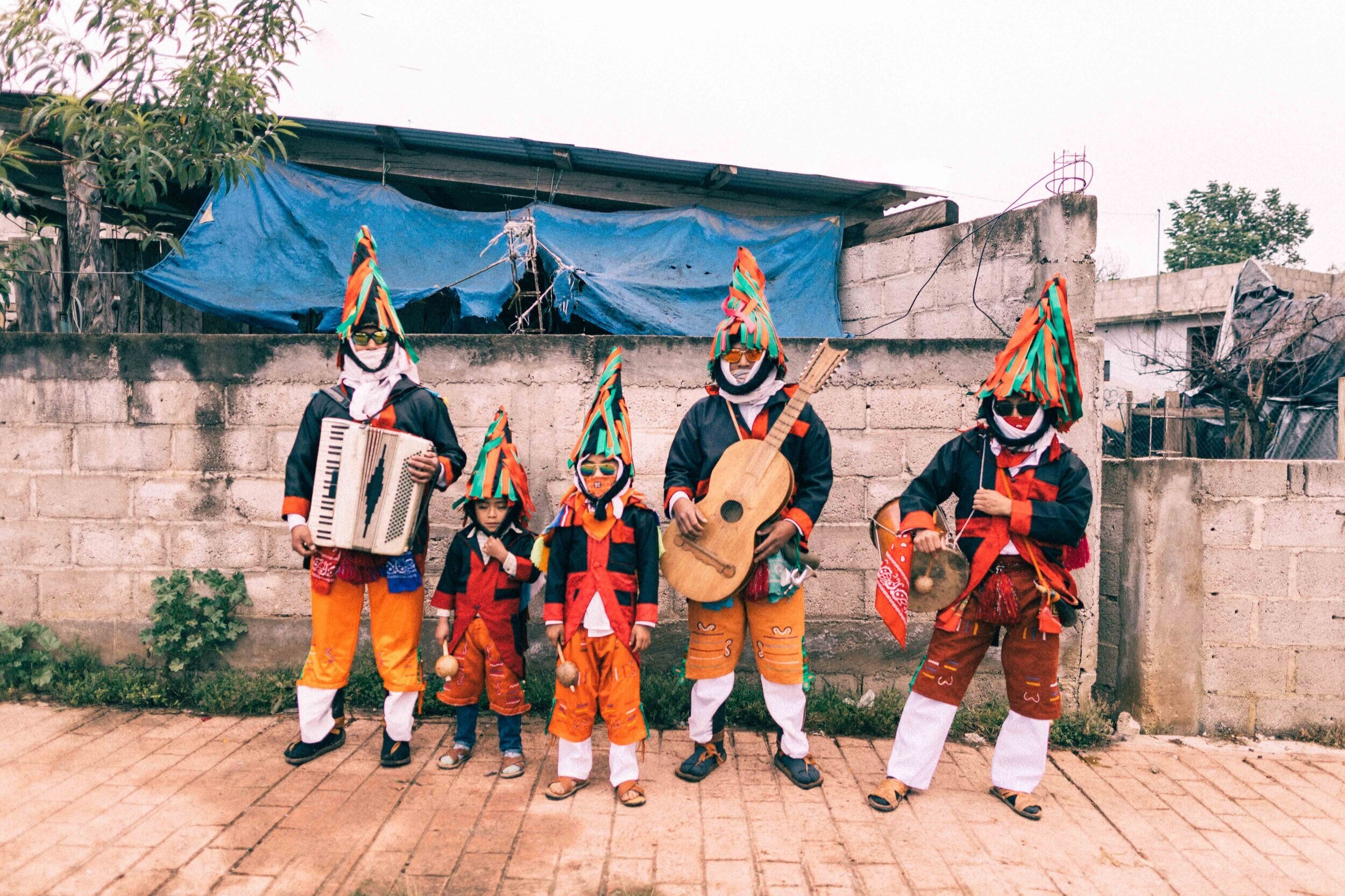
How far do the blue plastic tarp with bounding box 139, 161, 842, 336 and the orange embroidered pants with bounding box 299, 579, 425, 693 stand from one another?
318 centimetres

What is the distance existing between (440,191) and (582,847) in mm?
6674

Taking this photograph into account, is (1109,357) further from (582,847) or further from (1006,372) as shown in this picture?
(582,847)

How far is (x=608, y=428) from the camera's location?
150 inches

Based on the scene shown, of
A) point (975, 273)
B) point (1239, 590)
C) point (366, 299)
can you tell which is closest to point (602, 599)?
point (366, 299)

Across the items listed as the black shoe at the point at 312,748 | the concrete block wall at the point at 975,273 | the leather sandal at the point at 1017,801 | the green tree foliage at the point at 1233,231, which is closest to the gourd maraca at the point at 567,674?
the black shoe at the point at 312,748

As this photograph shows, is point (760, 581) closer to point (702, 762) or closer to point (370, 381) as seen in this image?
point (702, 762)

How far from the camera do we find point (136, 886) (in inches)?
119

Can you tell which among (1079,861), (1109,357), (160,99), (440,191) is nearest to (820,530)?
(1079,861)

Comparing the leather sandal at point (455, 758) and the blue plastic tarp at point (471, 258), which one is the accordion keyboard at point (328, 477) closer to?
the leather sandal at point (455, 758)

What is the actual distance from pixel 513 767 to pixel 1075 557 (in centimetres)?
272

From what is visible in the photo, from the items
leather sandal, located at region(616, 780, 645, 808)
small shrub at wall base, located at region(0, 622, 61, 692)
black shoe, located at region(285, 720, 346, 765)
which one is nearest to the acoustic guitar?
leather sandal, located at region(616, 780, 645, 808)

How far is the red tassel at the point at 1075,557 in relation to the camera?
152 inches

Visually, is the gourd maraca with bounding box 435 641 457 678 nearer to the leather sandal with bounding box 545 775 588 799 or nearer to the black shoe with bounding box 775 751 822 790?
the leather sandal with bounding box 545 775 588 799

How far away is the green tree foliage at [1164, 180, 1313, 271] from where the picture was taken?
2677cm
